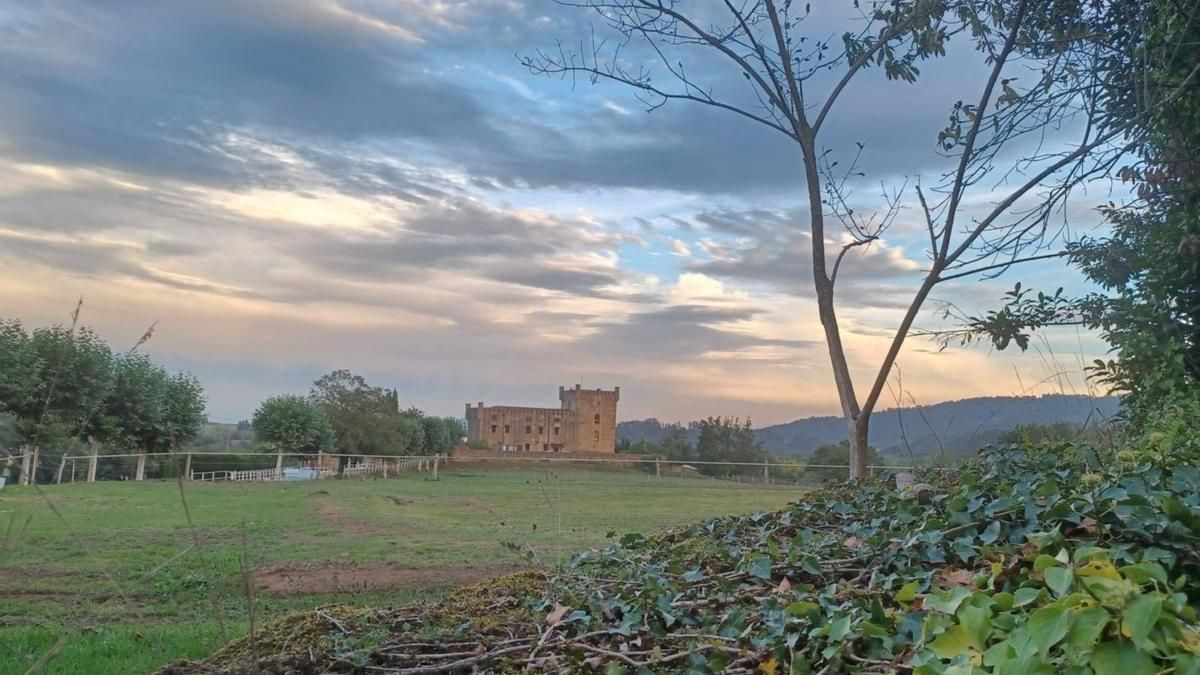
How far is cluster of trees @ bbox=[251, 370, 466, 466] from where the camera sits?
3234cm

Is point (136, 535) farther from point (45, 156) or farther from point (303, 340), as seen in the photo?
point (45, 156)

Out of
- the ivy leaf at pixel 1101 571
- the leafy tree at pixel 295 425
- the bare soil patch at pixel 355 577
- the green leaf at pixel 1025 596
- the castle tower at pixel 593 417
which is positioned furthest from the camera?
the leafy tree at pixel 295 425

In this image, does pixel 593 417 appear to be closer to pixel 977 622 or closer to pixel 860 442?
pixel 860 442

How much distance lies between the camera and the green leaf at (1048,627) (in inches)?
42.3

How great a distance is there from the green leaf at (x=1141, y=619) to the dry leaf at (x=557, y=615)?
152cm

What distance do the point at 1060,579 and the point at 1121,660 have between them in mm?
190

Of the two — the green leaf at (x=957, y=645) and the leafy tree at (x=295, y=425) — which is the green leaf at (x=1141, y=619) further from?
the leafy tree at (x=295, y=425)

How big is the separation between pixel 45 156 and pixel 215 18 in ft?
4.09

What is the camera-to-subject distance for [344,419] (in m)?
36.3

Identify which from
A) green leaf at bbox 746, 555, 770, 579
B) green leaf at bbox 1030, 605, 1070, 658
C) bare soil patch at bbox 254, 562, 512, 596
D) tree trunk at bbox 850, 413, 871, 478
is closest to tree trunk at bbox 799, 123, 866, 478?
tree trunk at bbox 850, 413, 871, 478

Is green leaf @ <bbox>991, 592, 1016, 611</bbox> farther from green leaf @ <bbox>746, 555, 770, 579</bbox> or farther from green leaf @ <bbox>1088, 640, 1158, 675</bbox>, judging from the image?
green leaf @ <bbox>746, 555, 770, 579</bbox>

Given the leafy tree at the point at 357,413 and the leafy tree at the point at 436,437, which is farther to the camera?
the leafy tree at the point at 436,437

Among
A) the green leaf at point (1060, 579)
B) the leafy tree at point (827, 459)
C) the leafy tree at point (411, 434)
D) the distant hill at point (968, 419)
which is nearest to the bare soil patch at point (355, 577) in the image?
the distant hill at point (968, 419)

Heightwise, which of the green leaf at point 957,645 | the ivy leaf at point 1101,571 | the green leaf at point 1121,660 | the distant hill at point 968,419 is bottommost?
the green leaf at point 957,645
